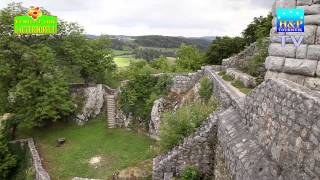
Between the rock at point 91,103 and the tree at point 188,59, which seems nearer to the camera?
the rock at point 91,103

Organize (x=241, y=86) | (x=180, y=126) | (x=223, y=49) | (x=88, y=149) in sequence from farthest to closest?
1. (x=223, y=49)
2. (x=88, y=149)
3. (x=241, y=86)
4. (x=180, y=126)

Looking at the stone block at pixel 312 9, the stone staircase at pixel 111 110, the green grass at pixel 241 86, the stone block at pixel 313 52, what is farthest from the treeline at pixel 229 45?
the stone block at pixel 313 52

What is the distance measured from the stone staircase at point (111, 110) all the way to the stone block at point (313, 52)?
18.0m

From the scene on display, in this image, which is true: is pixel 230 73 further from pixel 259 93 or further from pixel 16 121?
pixel 16 121

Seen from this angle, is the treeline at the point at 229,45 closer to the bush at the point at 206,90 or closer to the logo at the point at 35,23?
the logo at the point at 35,23

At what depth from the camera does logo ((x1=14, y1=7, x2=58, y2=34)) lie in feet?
80.9

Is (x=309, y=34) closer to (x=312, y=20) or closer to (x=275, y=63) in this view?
(x=312, y=20)

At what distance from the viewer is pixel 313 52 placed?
314 inches

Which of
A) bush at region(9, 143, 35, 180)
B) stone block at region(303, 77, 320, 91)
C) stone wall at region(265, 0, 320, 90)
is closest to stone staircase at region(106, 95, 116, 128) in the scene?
bush at region(9, 143, 35, 180)

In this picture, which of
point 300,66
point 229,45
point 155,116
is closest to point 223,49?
point 229,45

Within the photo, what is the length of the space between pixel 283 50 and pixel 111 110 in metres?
18.5

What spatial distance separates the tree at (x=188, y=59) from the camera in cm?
4441

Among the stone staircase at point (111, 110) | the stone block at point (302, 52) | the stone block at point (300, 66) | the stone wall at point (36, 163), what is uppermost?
the stone block at point (302, 52)

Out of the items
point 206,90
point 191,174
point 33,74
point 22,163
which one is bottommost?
point 22,163
